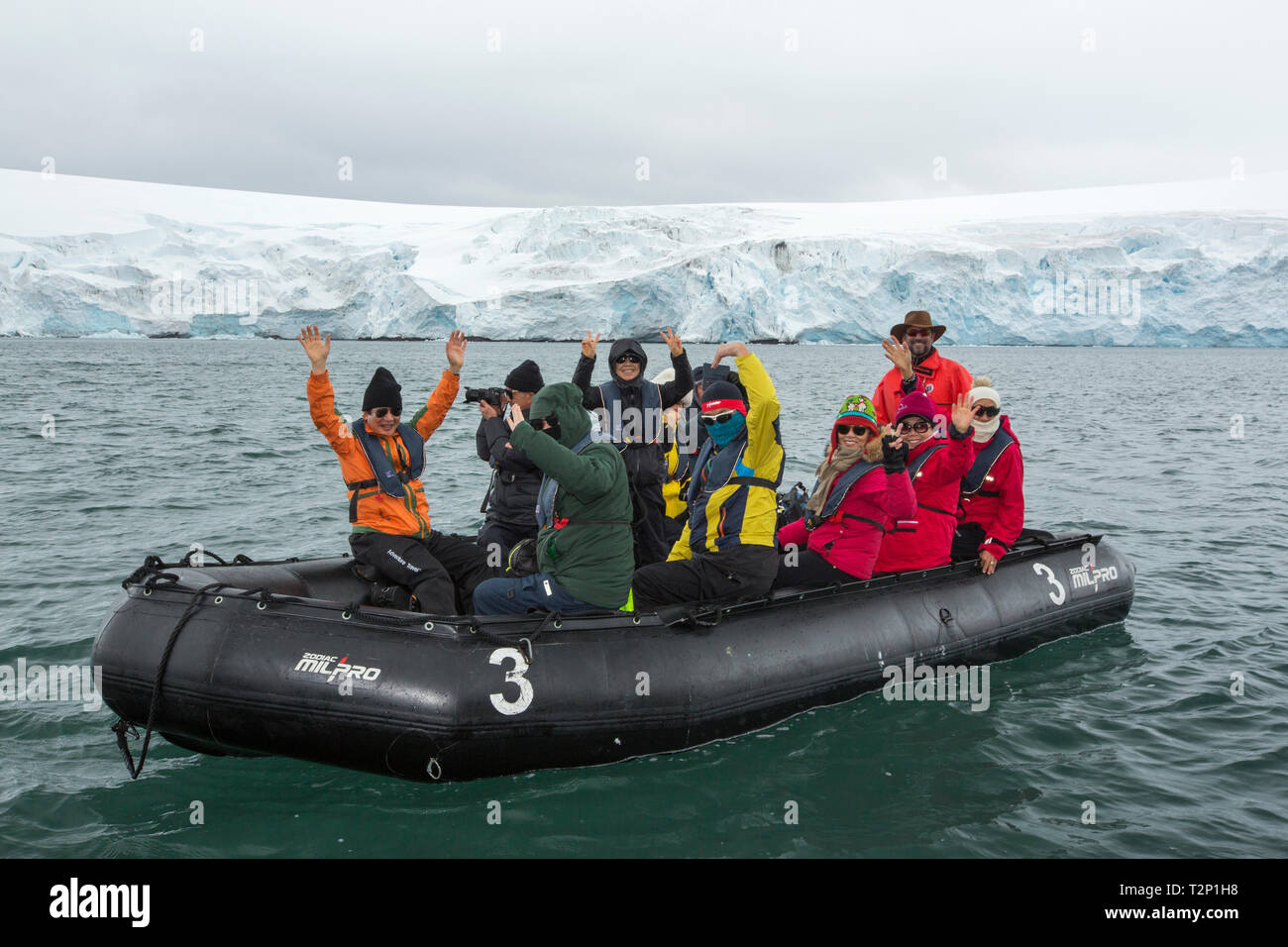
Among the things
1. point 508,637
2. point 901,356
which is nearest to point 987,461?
point 901,356

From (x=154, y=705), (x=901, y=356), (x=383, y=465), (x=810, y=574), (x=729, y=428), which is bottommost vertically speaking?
(x=154, y=705)

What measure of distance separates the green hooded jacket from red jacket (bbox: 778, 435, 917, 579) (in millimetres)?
1674

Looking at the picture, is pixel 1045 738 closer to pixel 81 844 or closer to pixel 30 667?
pixel 81 844

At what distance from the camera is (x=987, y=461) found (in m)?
7.25

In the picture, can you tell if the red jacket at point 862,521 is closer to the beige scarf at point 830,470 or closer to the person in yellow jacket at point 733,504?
the beige scarf at point 830,470

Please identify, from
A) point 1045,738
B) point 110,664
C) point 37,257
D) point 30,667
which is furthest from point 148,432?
point 37,257

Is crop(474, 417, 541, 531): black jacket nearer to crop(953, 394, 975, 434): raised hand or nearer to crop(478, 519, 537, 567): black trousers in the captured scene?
crop(478, 519, 537, 567): black trousers

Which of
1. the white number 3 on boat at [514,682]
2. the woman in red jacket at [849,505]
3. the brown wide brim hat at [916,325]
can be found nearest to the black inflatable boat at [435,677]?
the white number 3 on boat at [514,682]

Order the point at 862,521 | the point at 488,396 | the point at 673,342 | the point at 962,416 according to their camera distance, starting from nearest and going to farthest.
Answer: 1. the point at 962,416
2. the point at 862,521
3. the point at 673,342
4. the point at 488,396

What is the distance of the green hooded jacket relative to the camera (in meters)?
4.79

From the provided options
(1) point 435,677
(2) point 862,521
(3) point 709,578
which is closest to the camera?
(1) point 435,677

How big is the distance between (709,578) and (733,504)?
0.53 m

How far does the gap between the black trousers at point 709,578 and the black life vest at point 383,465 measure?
1.71 m

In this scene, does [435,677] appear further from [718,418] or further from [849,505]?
[849,505]
